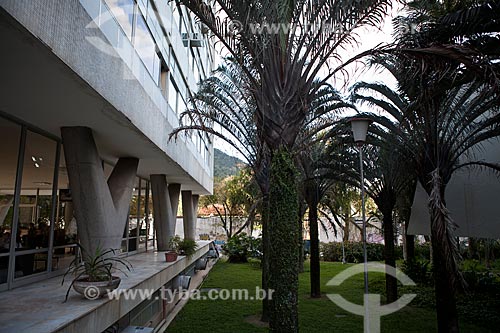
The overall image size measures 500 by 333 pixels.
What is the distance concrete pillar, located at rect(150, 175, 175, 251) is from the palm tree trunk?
1139 cm

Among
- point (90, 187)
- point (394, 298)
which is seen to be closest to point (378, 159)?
point (394, 298)

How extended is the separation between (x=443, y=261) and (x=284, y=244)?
4.46 meters

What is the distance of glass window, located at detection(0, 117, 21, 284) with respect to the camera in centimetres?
742

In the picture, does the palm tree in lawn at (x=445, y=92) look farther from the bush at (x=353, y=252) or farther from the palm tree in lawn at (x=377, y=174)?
the bush at (x=353, y=252)

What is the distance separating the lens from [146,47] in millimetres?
10453

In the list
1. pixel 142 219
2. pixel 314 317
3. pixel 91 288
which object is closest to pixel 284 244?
A: pixel 91 288

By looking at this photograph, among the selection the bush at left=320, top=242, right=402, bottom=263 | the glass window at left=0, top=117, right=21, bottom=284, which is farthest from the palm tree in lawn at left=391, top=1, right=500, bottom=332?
the bush at left=320, top=242, right=402, bottom=263

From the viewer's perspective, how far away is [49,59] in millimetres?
4691

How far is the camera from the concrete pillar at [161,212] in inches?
651

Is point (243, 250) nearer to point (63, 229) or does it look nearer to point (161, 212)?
point (161, 212)

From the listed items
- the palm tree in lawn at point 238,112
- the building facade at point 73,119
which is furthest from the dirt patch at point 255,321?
the building facade at point 73,119

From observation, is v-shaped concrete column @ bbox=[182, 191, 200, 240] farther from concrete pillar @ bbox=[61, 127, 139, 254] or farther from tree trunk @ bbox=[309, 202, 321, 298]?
concrete pillar @ bbox=[61, 127, 139, 254]

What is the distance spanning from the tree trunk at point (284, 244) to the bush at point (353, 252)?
890 inches

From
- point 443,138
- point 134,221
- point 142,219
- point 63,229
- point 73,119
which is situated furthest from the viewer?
point 142,219
